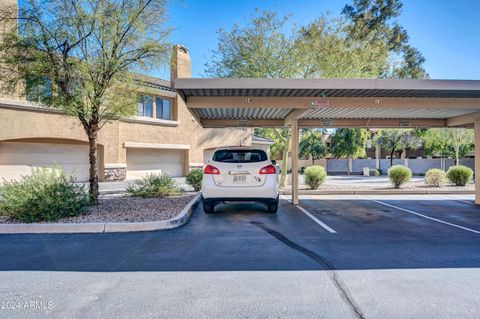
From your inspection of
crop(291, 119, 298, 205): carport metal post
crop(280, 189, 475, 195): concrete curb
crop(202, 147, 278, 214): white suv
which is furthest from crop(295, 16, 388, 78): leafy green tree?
crop(202, 147, 278, 214): white suv

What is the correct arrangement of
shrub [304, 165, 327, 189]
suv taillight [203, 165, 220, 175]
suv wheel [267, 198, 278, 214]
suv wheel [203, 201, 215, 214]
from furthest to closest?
shrub [304, 165, 327, 189] → suv wheel [267, 198, 278, 214] → suv wheel [203, 201, 215, 214] → suv taillight [203, 165, 220, 175]

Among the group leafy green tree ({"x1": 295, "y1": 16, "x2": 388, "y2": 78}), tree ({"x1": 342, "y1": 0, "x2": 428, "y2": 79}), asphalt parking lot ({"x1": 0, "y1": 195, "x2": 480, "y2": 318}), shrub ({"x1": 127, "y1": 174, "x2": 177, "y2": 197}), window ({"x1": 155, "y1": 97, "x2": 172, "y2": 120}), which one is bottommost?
asphalt parking lot ({"x1": 0, "y1": 195, "x2": 480, "y2": 318})

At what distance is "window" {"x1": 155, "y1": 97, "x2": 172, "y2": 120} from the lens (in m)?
21.4

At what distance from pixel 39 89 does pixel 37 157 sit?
10.2 meters

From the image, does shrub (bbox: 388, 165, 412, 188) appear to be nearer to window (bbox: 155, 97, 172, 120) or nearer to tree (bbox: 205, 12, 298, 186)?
tree (bbox: 205, 12, 298, 186)

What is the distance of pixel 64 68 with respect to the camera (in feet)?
25.0

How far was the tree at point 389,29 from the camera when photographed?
862 inches

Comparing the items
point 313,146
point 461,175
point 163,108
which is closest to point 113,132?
point 163,108

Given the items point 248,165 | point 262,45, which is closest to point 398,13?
point 262,45

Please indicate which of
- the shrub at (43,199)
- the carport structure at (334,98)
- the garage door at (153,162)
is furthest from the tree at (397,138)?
the shrub at (43,199)

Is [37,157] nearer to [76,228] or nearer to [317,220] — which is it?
[76,228]

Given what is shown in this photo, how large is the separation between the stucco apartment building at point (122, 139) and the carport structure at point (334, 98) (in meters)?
2.24

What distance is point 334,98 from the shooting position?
9039mm

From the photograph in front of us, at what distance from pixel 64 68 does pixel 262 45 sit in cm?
955
